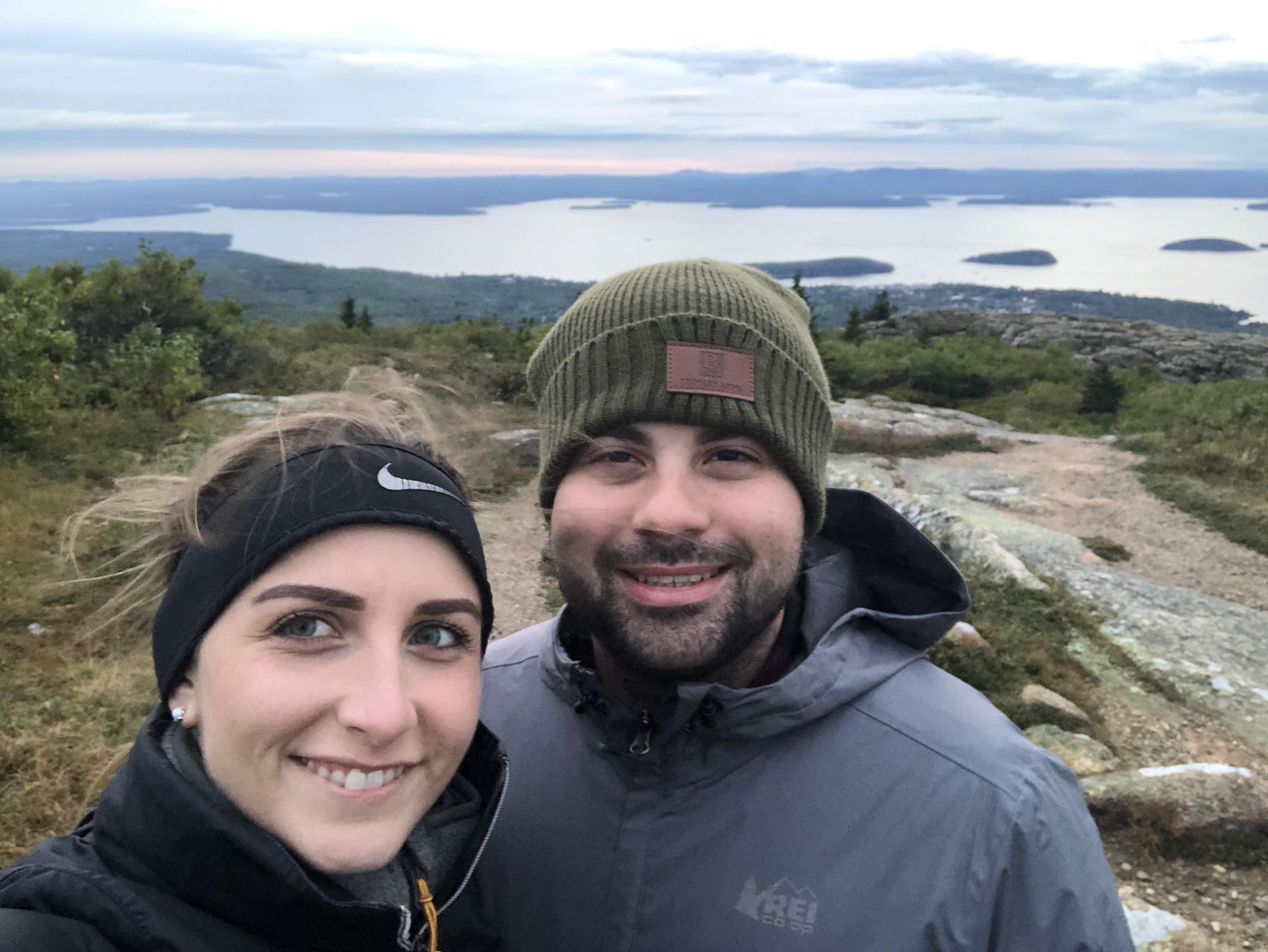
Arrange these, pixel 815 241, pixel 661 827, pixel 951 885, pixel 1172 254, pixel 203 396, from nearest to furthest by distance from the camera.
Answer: pixel 951 885, pixel 661 827, pixel 203 396, pixel 1172 254, pixel 815 241

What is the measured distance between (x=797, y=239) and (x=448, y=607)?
481 feet

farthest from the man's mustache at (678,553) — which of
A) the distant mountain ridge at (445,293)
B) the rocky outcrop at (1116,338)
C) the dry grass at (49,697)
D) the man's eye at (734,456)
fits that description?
the distant mountain ridge at (445,293)

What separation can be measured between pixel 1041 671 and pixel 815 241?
141539 millimetres

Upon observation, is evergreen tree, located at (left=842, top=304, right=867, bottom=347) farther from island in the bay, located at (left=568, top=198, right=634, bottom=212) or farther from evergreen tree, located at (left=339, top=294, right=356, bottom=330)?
island in the bay, located at (left=568, top=198, right=634, bottom=212)

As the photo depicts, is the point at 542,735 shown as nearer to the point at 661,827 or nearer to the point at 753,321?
the point at 661,827

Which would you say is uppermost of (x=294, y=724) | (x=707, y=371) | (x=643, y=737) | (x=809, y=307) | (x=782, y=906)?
(x=809, y=307)

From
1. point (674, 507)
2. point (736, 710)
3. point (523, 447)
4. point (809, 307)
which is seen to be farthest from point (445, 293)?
point (736, 710)

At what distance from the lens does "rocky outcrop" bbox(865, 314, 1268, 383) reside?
124 ft

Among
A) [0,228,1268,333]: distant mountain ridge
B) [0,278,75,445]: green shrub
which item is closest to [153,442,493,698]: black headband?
[0,278,75,445]: green shrub

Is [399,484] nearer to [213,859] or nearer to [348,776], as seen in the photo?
[348,776]

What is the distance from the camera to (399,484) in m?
1.83

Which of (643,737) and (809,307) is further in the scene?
(809,307)

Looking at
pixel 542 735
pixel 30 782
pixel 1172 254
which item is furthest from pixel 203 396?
pixel 1172 254

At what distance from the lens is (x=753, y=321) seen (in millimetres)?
2469
